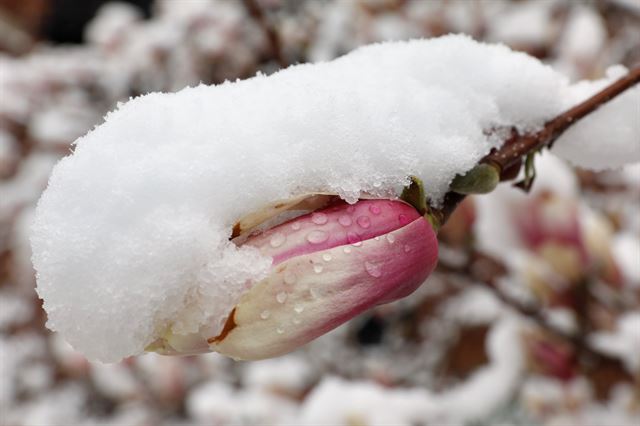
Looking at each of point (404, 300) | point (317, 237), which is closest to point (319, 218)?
point (317, 237)

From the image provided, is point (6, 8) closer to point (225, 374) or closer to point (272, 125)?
point (225, 374)

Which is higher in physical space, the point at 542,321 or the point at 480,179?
the point at 480,179

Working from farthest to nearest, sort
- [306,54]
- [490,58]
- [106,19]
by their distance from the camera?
[106,19], [306,54], [490,58]

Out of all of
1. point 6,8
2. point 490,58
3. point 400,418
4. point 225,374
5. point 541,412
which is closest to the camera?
point 490,58

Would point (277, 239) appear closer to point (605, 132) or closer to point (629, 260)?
point (605, 132)

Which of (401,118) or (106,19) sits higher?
(401,118)

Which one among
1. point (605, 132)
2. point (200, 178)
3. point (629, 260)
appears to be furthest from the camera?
point (629, 260)

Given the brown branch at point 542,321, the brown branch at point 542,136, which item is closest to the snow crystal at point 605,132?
the brown branch at point 542,136

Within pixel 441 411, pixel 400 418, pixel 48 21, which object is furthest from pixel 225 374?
pixel 48 21
